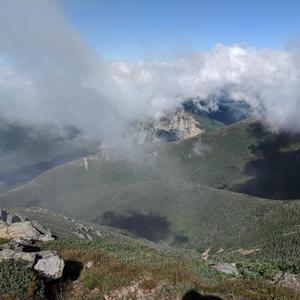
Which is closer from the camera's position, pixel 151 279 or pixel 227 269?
pixel 151 279

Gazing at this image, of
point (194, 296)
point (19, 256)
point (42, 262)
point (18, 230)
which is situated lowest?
point (194, 296)

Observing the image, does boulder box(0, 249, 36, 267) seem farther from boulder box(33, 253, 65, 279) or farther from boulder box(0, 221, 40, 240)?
boulder box(0, 221, 40, 240)

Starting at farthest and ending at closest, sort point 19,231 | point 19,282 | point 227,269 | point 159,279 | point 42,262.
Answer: point 19,231
point 227,269
point 42,262
point 159,279
point 19,282

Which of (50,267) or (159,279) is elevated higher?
(50,267)

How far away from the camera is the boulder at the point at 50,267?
31.0m

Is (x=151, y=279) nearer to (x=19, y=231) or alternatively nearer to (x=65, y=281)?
(x=65, y=281)

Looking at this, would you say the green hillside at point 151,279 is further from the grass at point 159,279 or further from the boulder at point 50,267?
the boulder at point 50,267

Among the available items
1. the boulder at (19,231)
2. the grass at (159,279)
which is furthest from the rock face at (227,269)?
the boulder at (19,231)

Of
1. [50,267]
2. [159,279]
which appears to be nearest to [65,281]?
[50,267]

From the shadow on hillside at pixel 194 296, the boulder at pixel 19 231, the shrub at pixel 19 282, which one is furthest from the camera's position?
the boulder at pixel 19 231

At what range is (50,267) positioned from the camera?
31.5 m

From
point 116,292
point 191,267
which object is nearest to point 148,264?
point 191,267

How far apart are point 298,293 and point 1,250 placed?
71.7 ft

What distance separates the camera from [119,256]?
38594 mm
